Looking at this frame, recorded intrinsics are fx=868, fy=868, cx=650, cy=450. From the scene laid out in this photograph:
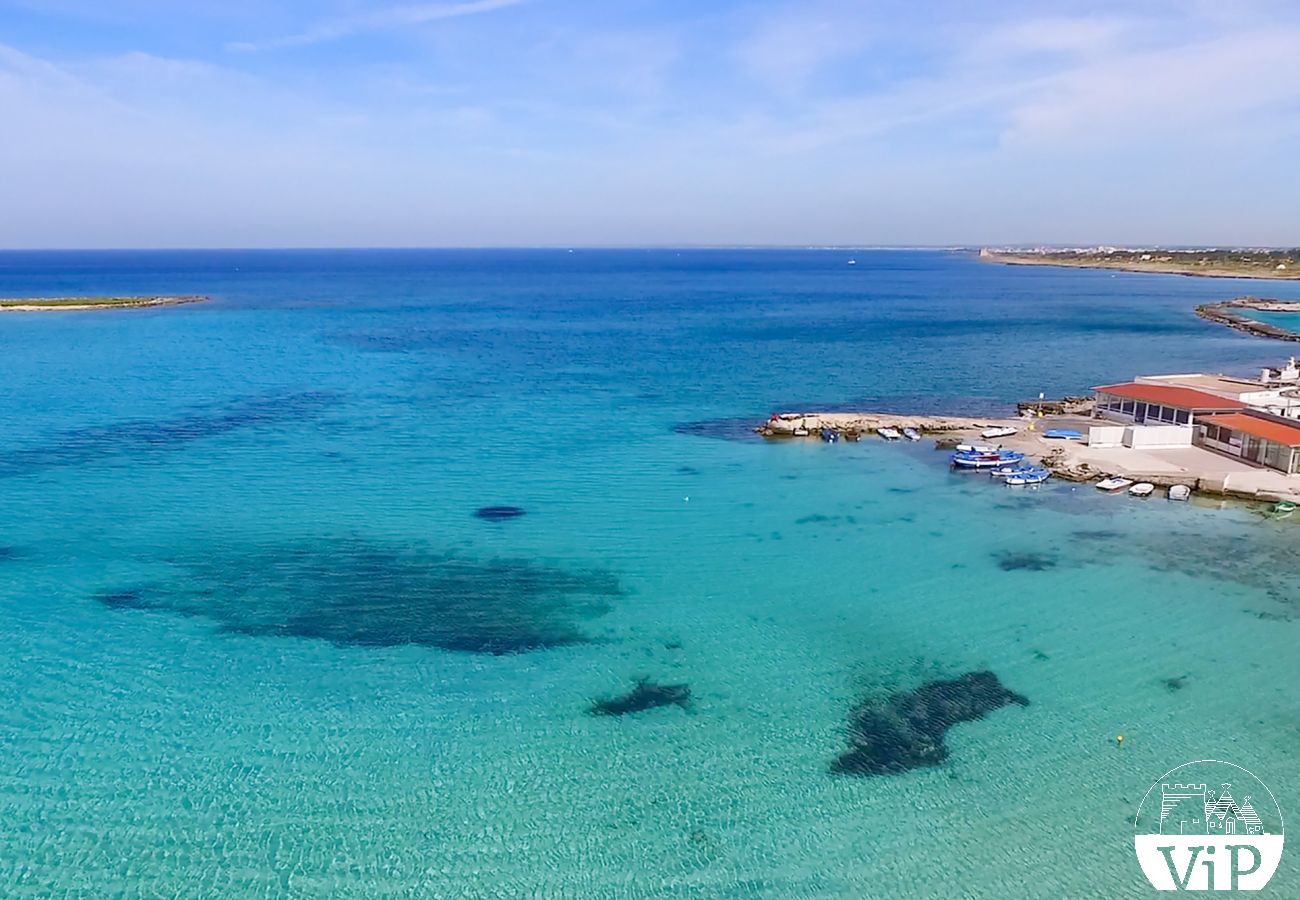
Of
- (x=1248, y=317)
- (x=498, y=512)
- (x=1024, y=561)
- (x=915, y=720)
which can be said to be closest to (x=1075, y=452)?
(x=1024, y=561)

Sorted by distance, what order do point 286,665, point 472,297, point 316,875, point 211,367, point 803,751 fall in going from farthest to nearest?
point 472,297 < point 211,367 < point 286,665 < point 803,751 < point 316,875

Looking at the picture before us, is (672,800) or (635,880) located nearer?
(635,880)

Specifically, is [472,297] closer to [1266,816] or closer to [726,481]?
[726,481]

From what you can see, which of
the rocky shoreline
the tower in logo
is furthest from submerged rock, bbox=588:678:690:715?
the rocky shoreline

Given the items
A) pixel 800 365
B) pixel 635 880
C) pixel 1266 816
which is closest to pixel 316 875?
pixel 635 880

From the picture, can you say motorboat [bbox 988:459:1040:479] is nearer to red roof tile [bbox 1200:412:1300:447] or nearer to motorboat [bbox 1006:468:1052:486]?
motorboat [bbox 1006:468:1052:486]

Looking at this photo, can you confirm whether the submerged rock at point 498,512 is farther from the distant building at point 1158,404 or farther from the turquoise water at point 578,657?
the distant building at point 1158,404

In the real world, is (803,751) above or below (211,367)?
below
